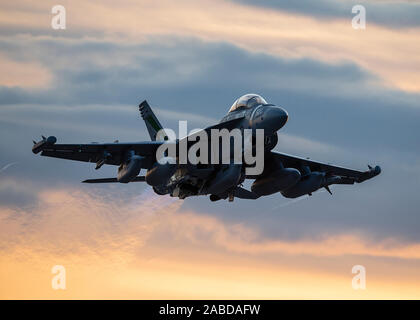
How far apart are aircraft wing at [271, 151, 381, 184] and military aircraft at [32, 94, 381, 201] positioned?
0.08 metres

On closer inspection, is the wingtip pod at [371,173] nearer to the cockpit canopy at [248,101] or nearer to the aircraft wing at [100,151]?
the cockpit canopy at [248,101]

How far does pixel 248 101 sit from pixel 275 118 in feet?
10.5

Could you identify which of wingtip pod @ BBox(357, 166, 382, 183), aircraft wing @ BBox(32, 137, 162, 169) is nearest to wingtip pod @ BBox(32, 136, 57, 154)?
aircraft wing @ BBox(32, 137, 162, 169)

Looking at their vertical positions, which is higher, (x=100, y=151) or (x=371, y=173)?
(x=371, y=173)

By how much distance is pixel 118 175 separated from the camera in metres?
53.0

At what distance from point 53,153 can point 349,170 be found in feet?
77.0

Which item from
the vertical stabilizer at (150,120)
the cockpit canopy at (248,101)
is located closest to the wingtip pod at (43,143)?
the cockpit canopy at (248,101)

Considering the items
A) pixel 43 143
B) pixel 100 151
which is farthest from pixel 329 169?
pixel 43 143

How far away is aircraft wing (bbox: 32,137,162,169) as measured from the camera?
52250mm

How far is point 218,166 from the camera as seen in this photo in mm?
54281

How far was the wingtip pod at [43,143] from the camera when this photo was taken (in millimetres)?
48225

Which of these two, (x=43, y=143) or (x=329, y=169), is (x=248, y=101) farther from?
(x=43, y=143)
